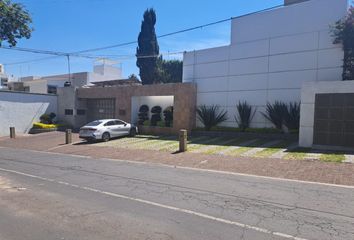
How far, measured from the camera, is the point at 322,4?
19281 millimetres

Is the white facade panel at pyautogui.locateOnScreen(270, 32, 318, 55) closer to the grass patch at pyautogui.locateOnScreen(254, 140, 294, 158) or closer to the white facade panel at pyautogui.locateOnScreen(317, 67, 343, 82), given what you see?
the white facade panel at pyautogui.locateOnScreen(317, 67, 343, 82)

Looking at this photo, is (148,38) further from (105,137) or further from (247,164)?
(247,164)

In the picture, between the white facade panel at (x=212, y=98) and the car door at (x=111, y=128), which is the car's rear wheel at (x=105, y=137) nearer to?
the car door at (x=111, y=128)

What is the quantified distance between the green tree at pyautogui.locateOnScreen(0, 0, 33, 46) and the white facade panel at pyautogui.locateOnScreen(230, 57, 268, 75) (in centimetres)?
1437

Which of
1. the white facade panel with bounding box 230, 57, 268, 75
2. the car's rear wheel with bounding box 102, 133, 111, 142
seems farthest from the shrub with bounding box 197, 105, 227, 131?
the car's rear wheel with bounding box 102, 133, 111, 142

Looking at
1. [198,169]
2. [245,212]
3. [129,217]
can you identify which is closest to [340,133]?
[198,169]

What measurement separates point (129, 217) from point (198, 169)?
663 cm

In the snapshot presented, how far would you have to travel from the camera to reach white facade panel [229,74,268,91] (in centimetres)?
2128

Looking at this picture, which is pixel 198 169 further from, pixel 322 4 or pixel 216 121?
pixel 322 4

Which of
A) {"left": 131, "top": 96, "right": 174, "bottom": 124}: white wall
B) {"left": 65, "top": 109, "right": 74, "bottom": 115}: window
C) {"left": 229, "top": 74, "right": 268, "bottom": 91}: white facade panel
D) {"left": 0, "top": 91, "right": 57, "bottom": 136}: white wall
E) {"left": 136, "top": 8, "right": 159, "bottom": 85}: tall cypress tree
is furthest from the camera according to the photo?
{"left": 136, "top": 8, "right": 159, "bottom": 85}: tall cypress tree

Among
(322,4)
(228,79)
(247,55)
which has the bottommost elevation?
(228,79)

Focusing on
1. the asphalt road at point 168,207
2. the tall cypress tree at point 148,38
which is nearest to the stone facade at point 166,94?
the tall cypress tree at point 148,38

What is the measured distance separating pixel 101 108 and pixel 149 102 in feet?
21.4

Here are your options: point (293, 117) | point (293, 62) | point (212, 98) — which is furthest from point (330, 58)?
point (212, 98)
